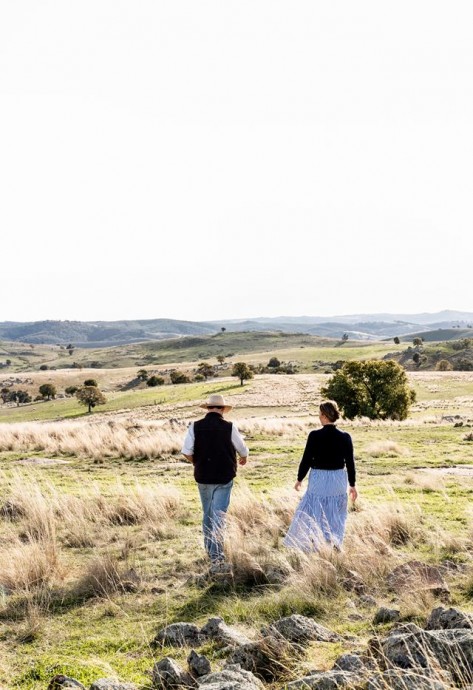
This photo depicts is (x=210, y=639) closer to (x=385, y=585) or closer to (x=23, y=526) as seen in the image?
(x=385, y=585)

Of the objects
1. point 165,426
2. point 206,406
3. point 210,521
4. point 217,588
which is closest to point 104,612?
point 217,588

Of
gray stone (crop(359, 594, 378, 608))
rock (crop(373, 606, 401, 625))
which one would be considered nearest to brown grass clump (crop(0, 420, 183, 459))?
gray stone (crop(359, 594, 378, 608))

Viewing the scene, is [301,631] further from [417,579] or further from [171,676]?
[417,579]

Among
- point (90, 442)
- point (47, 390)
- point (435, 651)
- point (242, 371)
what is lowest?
point (47, 390)

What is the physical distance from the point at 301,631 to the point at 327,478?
3.92m

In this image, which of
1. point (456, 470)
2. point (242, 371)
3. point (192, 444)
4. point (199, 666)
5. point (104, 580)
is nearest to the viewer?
point (199, 666)

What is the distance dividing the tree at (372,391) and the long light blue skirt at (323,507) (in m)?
38.2

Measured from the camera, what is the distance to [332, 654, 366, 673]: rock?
4862mm

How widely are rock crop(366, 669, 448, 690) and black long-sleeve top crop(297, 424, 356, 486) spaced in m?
5.13

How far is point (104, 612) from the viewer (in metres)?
7.61

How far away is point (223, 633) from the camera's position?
6.27 meters

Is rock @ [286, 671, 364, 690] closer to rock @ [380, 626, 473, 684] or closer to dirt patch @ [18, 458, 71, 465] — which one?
rock @ [380, 626, 473, 684]

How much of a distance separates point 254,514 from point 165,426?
75.2ft

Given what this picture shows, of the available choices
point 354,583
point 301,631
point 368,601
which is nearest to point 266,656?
point 301,631
